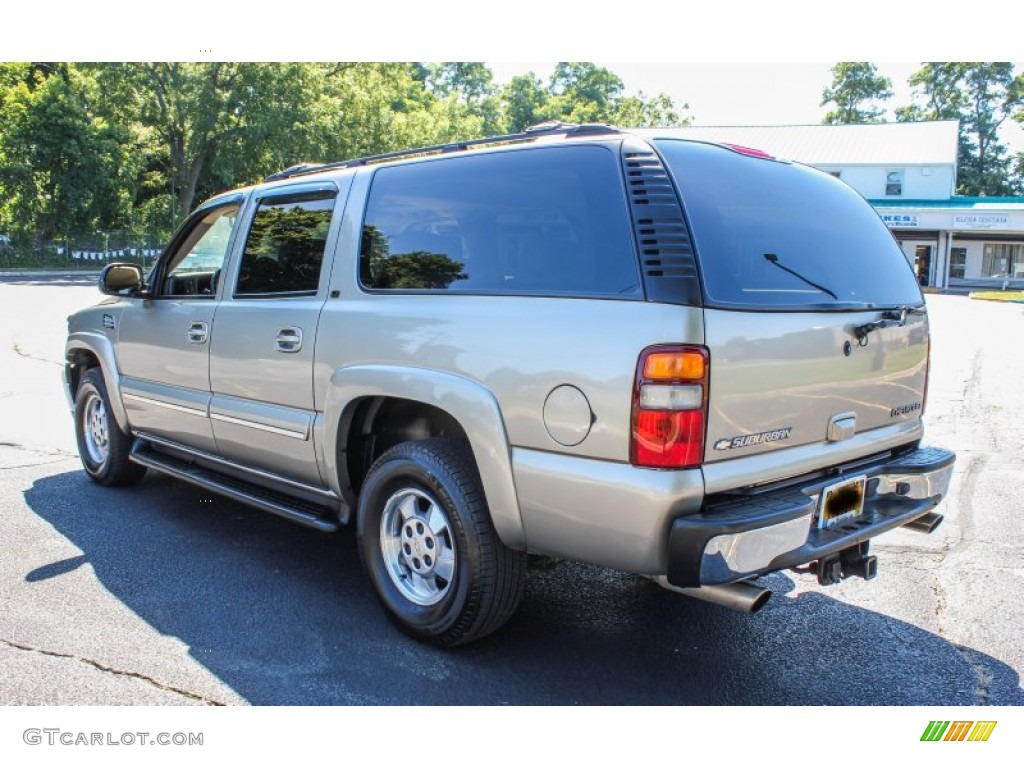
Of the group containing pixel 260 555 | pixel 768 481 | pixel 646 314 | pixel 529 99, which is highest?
pixel 529 99

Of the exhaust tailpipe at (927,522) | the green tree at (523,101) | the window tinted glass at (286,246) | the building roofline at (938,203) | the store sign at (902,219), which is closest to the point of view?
the exhaust tailpipe at (927,522)

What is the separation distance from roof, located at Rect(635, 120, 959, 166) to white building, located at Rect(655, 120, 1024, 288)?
0.05 m

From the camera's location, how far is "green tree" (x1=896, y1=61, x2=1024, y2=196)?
189ft

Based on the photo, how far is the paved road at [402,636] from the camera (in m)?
3.18

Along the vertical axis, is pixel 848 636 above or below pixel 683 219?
below

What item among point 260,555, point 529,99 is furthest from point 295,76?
point 529,99

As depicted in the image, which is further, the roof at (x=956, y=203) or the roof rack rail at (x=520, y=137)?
the roof at (x=956, y=203)

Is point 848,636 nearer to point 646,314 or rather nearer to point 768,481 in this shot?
point 768,481

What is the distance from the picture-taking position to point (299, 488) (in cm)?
418

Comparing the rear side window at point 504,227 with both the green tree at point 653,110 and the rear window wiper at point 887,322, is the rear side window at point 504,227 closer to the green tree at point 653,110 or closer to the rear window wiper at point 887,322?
the rear window wiper at point 887,322

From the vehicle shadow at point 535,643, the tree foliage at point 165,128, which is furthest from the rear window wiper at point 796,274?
the tree foliage at point 165,128

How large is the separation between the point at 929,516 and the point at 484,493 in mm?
2050
